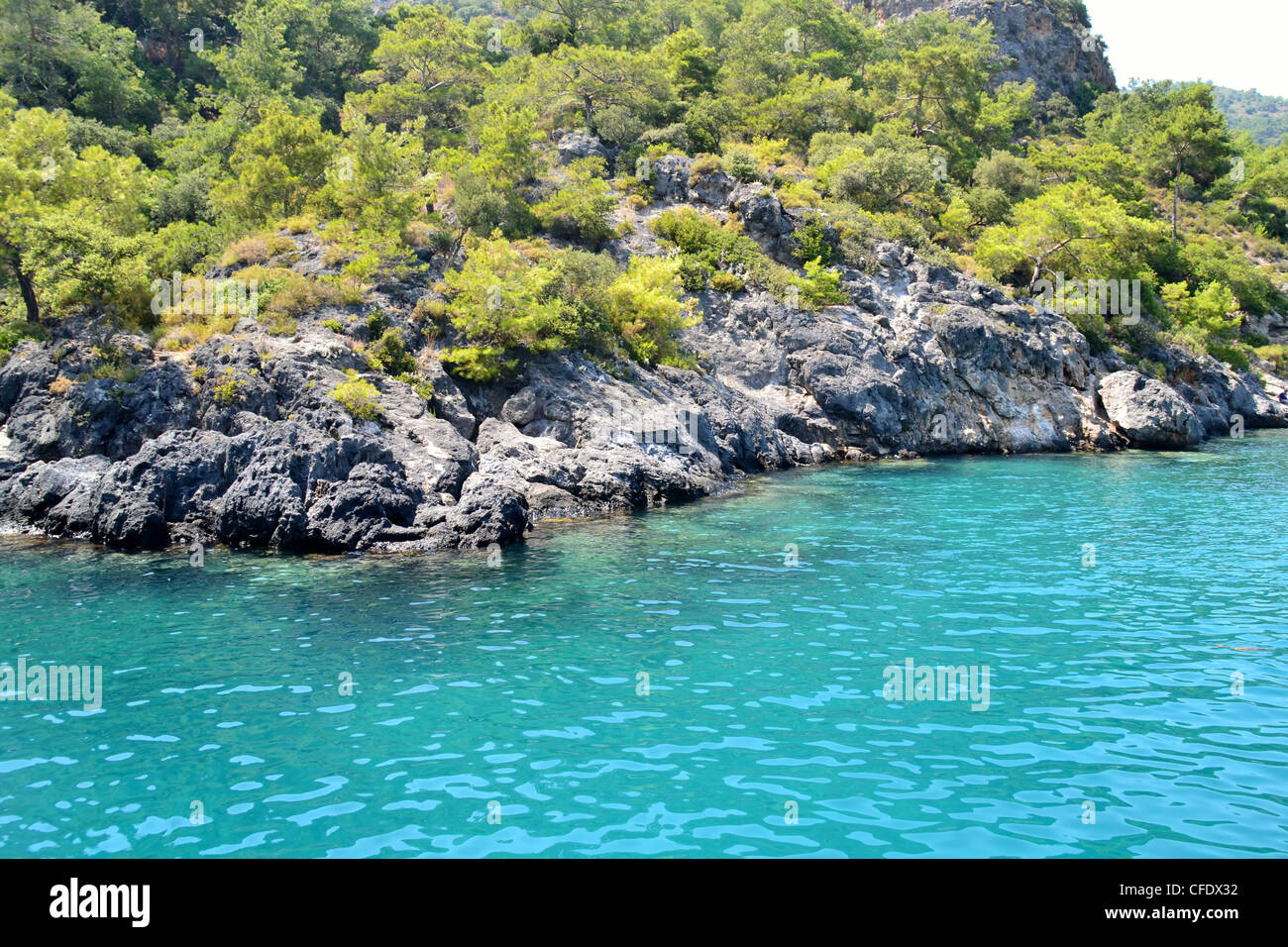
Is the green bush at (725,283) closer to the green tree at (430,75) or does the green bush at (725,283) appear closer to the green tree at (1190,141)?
the green tree at (430,75)

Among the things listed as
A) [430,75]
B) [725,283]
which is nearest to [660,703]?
[725,283]

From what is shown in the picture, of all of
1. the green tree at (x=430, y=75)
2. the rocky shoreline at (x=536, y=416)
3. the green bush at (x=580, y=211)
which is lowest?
the rocky shoreline at (x=536, y=416)

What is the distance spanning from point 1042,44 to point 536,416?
9969 cm

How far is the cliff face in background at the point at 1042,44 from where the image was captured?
9631cm

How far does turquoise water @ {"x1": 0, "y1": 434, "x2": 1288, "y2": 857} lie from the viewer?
7973mm

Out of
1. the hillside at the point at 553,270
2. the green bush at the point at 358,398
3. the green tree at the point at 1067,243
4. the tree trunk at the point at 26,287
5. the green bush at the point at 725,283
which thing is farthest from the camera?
the green tree at the point at 1067,243

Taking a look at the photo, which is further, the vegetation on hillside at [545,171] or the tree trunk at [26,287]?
the vegetation on hillside at [545,171]

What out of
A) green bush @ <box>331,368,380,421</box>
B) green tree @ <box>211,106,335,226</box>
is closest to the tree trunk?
green tree @ <box>211,106,335,226</box>

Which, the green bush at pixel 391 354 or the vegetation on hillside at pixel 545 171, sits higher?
the vegetation on hillside at pixel 545 171

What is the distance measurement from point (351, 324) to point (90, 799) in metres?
21.7

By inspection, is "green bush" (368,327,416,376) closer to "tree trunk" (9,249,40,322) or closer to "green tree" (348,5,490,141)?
"tree trunk" (9,249,40,322)

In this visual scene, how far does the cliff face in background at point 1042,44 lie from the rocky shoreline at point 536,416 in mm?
67316

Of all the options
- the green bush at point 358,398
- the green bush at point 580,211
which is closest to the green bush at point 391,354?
the green bush at point 358,398
